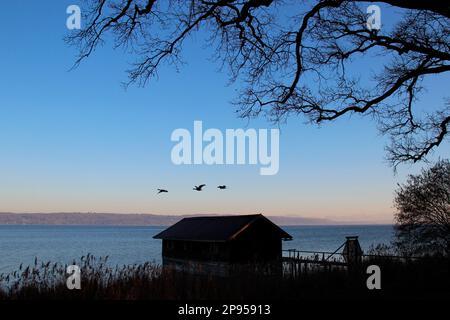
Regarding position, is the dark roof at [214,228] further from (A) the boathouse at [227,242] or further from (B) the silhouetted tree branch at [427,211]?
(B) the silhouetted tree branch at [427,211]

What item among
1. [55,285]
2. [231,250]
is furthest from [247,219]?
[55,285]

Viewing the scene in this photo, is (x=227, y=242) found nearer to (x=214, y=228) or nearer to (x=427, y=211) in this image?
(x=214, y=228)

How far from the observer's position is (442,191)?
25312 millimetres

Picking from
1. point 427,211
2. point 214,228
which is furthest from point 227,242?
point 427,211

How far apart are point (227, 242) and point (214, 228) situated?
2463 millimetres

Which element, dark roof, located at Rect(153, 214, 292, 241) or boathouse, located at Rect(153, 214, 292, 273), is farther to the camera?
→ dark roof, located at Rect(153, 214, 292, 241)

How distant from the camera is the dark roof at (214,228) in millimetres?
33125

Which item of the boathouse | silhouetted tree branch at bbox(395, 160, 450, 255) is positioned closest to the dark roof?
the boathouse

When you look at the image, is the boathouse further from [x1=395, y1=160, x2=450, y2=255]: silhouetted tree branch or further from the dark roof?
[x1=395, y1=160, x2=450, y2=255]: silhouetted tree branch

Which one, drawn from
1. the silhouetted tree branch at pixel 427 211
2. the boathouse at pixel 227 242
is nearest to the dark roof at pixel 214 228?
the boathouse at pixel 227 242

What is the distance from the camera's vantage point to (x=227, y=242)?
33406 millimetres

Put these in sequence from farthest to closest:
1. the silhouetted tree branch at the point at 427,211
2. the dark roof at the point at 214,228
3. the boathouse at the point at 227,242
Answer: the dark roof at the point at 214,228 → the boathouse at the point at 227,242 → the silhouetted tree branch at the point at 427,211

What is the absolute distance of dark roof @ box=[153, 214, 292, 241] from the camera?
33.1 m
